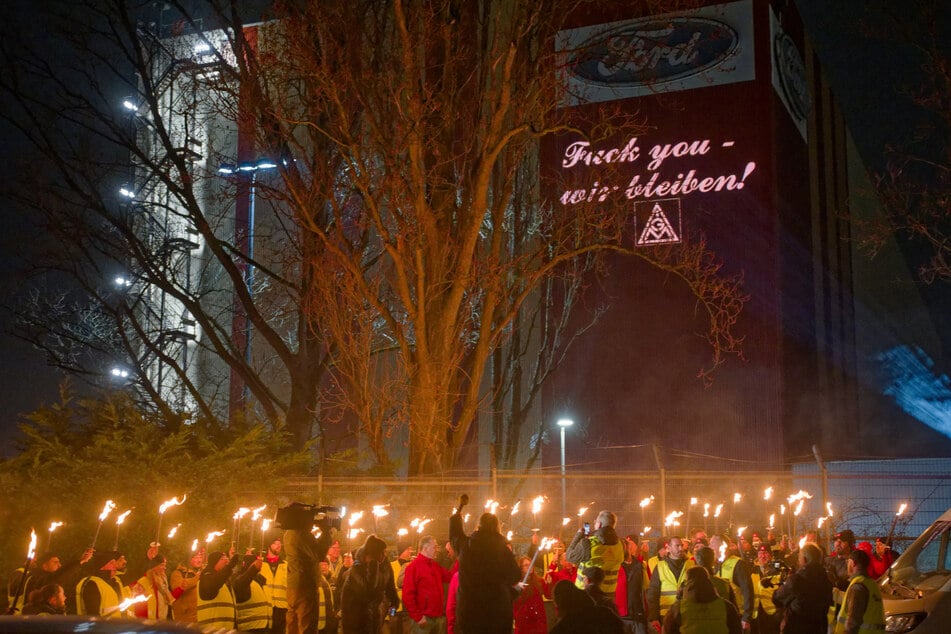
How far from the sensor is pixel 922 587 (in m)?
9.24

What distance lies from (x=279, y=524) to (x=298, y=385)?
1026 centimetres

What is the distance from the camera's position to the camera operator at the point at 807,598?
983 cm

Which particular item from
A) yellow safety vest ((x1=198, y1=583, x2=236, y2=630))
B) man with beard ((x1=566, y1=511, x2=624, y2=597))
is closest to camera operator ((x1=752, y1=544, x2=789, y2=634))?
man with beard ((x1=566, y1=511, x2=624, y2=597))

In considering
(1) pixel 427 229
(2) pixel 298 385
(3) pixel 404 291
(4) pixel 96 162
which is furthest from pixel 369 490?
(4) pixel 96 162

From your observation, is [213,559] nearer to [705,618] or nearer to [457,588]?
[457,588]

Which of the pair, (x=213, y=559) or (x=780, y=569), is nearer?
(x=213, y=559)

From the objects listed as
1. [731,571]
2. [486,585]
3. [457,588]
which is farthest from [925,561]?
[457,588]

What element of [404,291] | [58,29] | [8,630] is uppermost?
[58,29]

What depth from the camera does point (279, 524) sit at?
1064 centimetres

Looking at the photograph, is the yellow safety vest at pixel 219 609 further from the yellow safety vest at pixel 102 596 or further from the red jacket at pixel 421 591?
the red jacket at pixel 421 591

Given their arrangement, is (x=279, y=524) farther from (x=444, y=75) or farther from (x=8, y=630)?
(x=444, y=75)

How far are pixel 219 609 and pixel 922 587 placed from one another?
6.78 meters

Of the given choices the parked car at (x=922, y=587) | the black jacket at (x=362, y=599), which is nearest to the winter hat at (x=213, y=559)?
the black jacket at (x=362, y=599)

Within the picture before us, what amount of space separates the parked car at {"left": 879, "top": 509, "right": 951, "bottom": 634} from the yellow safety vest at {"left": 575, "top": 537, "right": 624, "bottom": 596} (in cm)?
294
